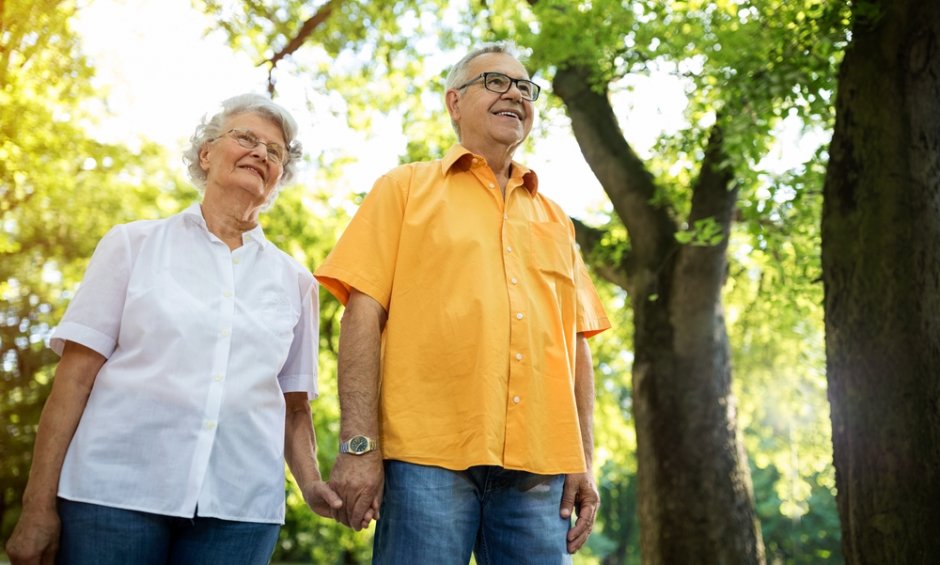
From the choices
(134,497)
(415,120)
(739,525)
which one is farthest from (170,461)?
(415,120)

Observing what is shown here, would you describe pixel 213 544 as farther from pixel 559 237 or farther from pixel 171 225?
pixel 559 237

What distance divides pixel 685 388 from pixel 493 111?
4759 millimetres

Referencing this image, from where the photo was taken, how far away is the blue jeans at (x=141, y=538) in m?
2.19

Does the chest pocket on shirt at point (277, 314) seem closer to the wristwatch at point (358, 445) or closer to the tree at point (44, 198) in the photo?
the wristwatch at point (358, 445)

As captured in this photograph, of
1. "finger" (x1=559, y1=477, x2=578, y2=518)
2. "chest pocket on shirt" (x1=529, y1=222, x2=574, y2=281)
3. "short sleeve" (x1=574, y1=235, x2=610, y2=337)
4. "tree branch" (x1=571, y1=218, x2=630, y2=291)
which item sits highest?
"tree branch" (x1=571, y1=218, x2=630, y2=291)

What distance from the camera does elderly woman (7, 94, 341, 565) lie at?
2.22 m

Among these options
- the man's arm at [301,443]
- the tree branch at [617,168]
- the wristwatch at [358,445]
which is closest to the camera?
the wristwatch at [358,445]

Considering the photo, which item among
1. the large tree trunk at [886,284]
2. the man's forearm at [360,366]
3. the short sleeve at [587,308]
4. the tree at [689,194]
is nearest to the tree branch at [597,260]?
the tree at [689,194]

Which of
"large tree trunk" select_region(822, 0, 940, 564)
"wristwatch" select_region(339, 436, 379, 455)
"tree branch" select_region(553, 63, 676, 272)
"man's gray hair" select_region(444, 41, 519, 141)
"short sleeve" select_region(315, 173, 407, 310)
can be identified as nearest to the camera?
"wristwatch" select_region(339, 436, 379, 455)

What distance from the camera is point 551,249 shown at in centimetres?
281

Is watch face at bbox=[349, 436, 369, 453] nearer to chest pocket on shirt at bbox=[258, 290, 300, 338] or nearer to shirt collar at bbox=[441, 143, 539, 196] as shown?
chest pocket on shirt at bbox=[258, 290, 300, 338]

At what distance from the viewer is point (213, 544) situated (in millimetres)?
2363

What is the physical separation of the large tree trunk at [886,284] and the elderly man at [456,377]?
5.86 ft

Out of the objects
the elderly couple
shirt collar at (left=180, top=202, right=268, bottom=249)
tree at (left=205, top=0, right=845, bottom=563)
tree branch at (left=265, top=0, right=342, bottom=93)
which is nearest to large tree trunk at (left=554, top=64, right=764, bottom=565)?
tree at (left=205, top=0, right=845, bottom=563)
